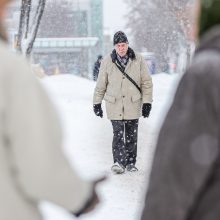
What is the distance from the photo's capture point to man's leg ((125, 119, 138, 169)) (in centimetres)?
817

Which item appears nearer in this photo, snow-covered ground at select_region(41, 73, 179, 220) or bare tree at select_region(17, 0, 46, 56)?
snow-covered ground at select_region(41, 73, 179, 220)

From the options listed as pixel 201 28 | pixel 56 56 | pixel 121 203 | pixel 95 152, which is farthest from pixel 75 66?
pixel 201 28

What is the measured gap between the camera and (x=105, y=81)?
8.08 m

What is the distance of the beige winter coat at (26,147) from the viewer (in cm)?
193

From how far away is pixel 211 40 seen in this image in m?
2.12

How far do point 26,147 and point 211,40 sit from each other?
673 millimetres

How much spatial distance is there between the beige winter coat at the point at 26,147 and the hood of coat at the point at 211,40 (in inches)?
20.7

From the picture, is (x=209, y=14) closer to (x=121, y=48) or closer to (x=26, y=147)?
(x=26, y=147)

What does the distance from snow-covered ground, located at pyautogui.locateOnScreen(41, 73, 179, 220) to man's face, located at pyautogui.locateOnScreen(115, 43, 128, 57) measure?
735mm

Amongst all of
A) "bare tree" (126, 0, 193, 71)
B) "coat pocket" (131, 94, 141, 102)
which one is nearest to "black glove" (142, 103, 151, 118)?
"coat pocket" (131, 94, 141, 102)

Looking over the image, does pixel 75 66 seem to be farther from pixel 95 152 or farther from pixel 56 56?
pixel 95 152

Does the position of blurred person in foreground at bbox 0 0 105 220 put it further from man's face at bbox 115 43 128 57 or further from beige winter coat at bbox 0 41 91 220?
man's face at bbox 115 43 128 57

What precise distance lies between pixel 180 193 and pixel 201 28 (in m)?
0.54

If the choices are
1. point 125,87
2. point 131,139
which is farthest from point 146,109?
point 131,139
